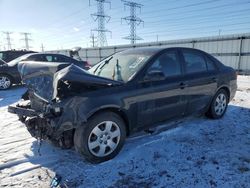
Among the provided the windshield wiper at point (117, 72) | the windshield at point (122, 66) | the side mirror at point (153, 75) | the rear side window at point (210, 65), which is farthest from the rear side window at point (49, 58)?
the side mirror at point (153, 75)

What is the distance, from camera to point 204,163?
351cm

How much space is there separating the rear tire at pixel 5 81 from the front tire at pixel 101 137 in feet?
26.4

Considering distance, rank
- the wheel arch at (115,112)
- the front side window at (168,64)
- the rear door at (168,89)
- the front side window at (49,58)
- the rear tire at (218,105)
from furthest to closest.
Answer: the front side window at (49,58), the rear tire at (218,105), the front side window at (168,64), the rear door at (168,89), the wheel arch at (115,112)

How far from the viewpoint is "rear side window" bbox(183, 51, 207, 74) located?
473 cm

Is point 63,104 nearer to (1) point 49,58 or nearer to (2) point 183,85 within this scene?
(2) point 183,85

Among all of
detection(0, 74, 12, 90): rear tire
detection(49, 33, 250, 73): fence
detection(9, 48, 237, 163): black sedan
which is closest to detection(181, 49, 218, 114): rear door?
detection(9, 48, 237, 163): black sedan

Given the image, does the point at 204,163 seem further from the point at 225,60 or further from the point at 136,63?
the point at 225,60

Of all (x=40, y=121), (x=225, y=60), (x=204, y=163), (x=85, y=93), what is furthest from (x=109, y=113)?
(x=225, y=60)

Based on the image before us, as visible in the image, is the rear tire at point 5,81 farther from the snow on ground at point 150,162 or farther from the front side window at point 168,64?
the front side window at point 168,64

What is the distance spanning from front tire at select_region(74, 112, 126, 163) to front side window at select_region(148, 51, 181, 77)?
1158mm

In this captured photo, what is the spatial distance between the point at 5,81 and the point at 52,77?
7.54 meters

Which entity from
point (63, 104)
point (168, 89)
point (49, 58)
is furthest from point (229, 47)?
point (63, 104)

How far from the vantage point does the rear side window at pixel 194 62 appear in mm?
4730

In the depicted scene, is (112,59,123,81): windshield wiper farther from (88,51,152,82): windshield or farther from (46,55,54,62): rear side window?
(46,55,54,62): rear side window
